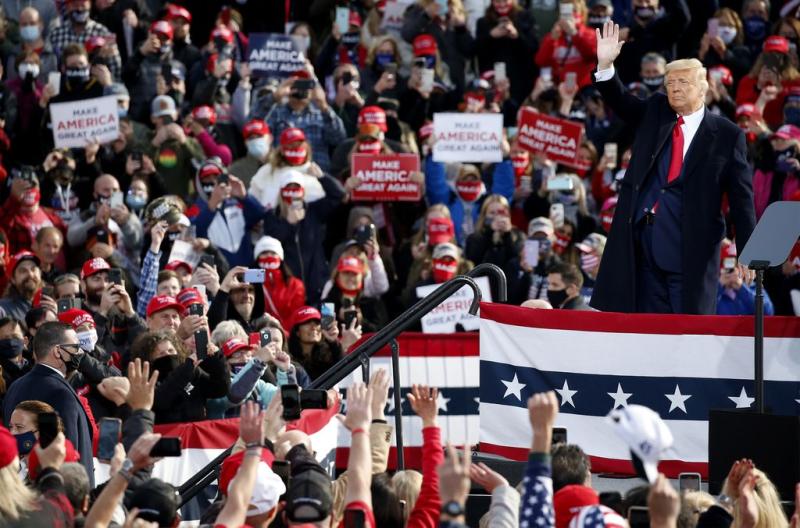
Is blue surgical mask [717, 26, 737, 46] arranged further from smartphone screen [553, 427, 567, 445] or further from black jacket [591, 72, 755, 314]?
smartphone screen [553, 427, 567, 445]

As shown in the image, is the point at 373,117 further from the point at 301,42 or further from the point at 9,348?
the point at 9,348

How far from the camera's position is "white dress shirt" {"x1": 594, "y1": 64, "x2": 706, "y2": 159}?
9570 mm

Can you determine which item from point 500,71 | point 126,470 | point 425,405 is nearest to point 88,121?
point 500,71

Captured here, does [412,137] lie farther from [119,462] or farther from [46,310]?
[119,462]

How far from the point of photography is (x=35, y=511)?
6.66 metres

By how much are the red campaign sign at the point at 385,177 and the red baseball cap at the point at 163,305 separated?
3.87 m

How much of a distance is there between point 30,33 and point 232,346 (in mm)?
7639

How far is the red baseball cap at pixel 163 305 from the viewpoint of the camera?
38.3 feet

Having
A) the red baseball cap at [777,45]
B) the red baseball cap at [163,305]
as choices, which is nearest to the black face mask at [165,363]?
the red baseball cap at [163,305]

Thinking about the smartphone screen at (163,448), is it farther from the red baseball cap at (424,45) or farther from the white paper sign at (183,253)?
the red baseball cap at (424,45)

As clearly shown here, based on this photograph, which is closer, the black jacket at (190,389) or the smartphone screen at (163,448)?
the smartphone screen at (163,448)

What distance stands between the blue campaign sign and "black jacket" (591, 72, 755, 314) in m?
8.01

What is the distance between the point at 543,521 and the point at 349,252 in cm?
801

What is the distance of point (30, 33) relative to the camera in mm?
17750
